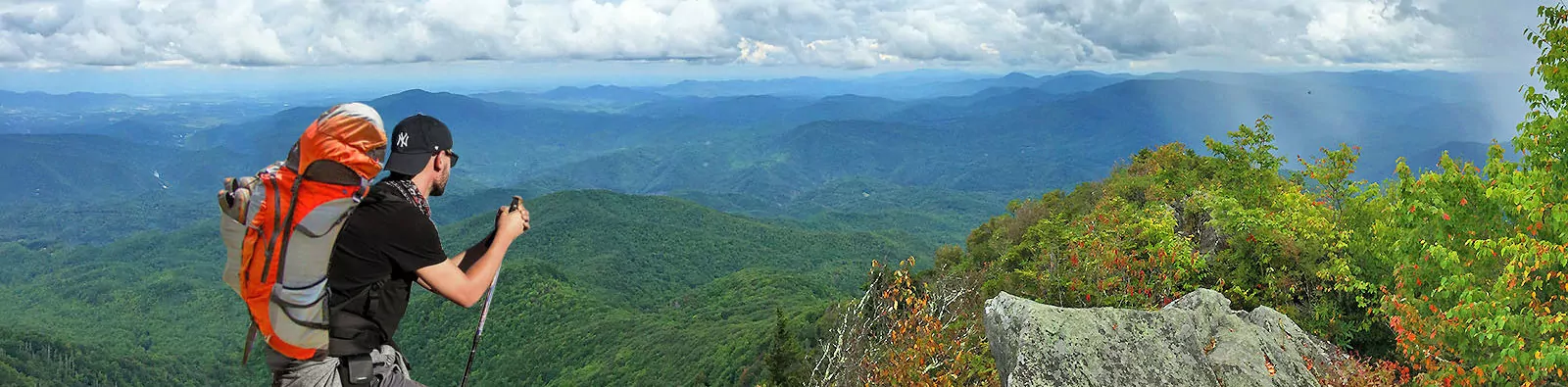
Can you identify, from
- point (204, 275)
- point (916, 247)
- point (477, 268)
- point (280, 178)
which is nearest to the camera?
point (280, 178)

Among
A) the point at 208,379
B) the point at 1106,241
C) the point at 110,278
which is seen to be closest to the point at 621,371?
the point at 1106,241

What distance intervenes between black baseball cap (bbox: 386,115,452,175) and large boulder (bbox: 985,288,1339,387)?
17.3 ft

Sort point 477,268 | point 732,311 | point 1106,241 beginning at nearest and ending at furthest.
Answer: point 477,268 → point 1106,241 → point 732,311

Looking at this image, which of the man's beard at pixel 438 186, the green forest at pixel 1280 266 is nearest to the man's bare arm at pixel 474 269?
the man's beard at pixel 438 186

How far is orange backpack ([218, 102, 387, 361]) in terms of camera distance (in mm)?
3264

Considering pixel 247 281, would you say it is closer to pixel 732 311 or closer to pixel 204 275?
pixel 732 311

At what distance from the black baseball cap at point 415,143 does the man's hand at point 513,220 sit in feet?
1.54

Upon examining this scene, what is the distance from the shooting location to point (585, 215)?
625ft

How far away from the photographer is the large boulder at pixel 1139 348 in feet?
22.7

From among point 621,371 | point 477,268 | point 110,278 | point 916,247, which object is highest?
Answer: point 477,268

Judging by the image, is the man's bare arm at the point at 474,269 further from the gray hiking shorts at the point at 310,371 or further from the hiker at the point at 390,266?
the gray hiking shorts at the point at 310,371

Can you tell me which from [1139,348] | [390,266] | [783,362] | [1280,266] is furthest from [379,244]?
[783,362]

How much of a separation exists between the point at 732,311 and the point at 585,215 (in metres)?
105

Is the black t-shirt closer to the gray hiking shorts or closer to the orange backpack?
the orange backpack
